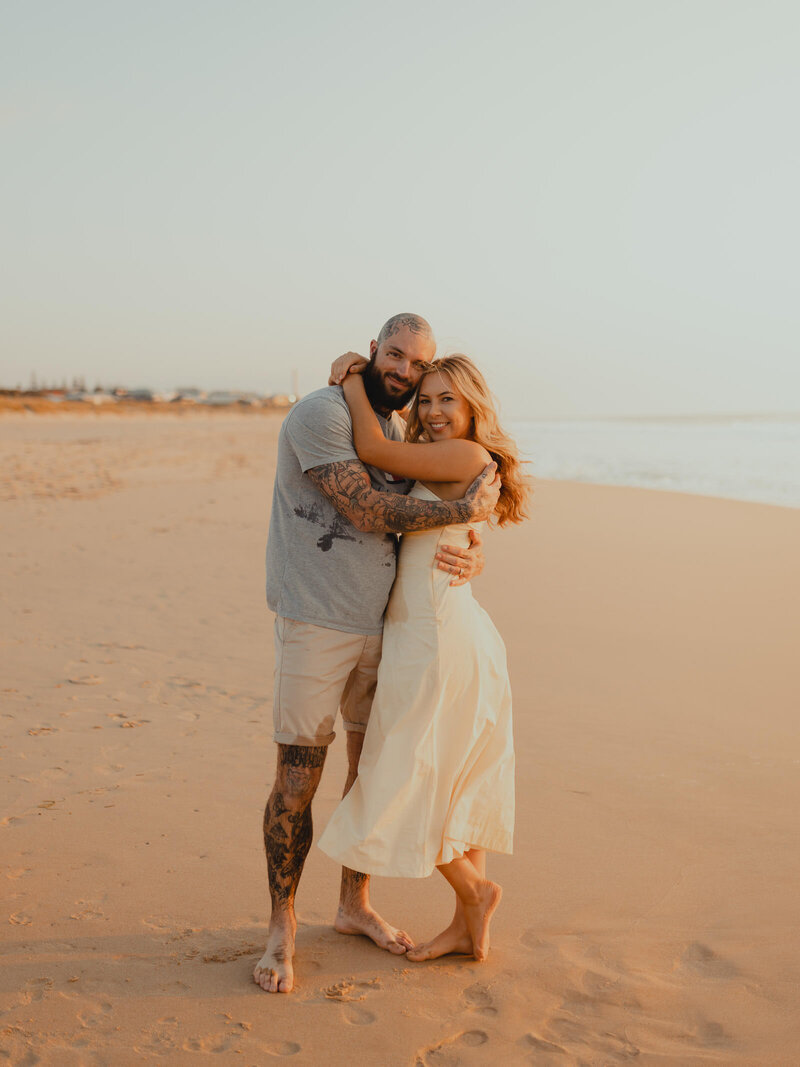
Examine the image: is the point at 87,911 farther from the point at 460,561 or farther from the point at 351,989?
the point at 460,561

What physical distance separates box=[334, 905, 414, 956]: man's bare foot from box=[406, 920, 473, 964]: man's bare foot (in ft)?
0.19

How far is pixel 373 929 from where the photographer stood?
3.42 meters

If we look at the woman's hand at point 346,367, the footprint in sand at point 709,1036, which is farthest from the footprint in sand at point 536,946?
the woman's hand at point 346,367

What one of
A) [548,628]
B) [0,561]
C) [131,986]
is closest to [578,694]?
[548,628]

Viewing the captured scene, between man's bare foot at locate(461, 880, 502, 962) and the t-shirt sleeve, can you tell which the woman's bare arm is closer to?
the t-shirt sleeve

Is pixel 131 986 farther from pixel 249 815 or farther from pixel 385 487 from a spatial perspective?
pixel 385 487

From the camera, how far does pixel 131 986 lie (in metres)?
3.05

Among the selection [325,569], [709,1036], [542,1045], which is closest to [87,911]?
[325,569]

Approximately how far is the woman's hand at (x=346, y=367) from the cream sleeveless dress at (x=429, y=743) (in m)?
0.54

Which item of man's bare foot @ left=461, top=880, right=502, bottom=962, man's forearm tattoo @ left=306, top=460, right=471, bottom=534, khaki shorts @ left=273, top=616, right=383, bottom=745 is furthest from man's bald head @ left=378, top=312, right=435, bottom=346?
man's bare foot @ left=461, top=880, right=502, bottom=962

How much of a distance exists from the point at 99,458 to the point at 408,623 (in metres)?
23.7

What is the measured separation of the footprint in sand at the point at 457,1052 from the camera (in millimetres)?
2707

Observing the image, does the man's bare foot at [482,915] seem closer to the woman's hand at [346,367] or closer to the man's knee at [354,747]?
the man's knee at [354,747]

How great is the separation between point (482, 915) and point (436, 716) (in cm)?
73
